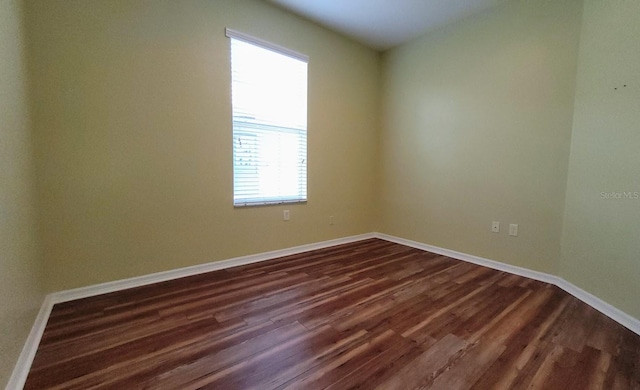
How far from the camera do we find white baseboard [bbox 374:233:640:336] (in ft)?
5.89

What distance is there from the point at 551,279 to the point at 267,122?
123 inches

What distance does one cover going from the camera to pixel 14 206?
1353mm

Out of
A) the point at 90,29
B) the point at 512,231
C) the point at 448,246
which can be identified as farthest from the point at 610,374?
the point at 90,29

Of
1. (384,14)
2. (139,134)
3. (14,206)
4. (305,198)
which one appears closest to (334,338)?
(14,206)

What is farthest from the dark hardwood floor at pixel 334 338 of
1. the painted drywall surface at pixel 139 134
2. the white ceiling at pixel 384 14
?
the white ceiling at pixel 384 14

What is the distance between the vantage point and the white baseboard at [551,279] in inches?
70.6

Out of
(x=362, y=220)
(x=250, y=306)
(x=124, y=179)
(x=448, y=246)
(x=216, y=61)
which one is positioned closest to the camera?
(x=250, y=306)

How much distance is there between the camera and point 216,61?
2516 mm

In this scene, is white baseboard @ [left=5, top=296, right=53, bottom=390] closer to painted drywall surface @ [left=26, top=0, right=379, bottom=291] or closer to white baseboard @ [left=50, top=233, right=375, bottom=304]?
white baseboard @ [left=50, top=233, right=375, bottom=304]

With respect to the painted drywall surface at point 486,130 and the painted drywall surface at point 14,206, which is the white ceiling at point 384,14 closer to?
the painted drywall surface at point 486,130

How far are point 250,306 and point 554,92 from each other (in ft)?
10.3

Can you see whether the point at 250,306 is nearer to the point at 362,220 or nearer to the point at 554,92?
the point at 362,220

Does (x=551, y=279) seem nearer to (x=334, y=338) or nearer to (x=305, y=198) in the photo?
(x=334, y=338)

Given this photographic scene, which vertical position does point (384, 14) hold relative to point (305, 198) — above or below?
above
